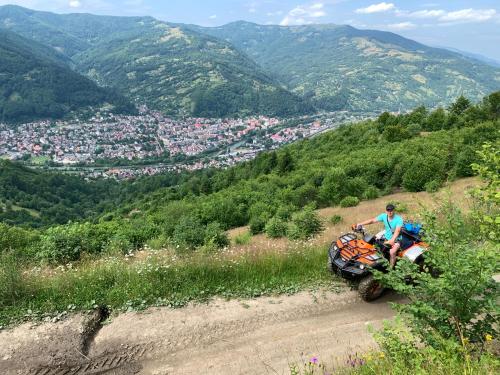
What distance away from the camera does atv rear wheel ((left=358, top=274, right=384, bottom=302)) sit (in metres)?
7.11

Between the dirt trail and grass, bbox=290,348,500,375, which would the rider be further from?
grass, bbox=290,348,500,375

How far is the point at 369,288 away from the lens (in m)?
7.14

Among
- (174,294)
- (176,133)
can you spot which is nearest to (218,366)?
(174,294)

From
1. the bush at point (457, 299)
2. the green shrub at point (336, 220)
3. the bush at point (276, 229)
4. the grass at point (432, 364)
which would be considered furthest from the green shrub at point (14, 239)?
the green shrub at point (336, 220)

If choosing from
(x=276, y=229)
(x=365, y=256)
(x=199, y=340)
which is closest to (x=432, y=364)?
(x=199, y=340)

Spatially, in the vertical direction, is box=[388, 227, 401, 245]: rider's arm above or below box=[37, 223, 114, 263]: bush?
above

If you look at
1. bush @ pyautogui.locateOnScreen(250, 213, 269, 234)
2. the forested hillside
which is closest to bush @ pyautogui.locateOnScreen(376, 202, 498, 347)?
the forested hillside

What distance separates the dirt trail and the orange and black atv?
0.49 meters

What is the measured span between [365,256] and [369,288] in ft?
2.14

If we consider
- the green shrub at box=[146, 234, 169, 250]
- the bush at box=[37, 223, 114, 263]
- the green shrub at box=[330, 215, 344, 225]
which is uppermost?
the bush at box=[37, 223, 114, 263]

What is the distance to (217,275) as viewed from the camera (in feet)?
25.2

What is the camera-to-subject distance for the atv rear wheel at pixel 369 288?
23.3 ft

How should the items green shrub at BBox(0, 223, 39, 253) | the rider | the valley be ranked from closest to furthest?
the rider < green shrub at BBox(0, 223, 39, 253) < the valley

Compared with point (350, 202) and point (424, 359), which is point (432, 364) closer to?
point (424, 359)
